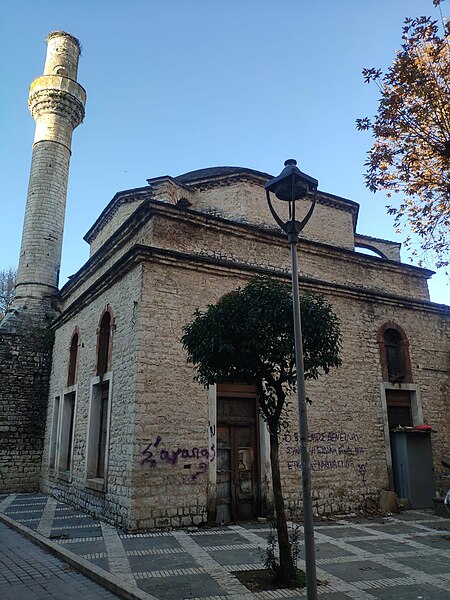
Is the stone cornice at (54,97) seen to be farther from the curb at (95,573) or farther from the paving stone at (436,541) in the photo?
the paving stone at (436,541)

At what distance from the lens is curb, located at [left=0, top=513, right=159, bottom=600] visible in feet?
16.3

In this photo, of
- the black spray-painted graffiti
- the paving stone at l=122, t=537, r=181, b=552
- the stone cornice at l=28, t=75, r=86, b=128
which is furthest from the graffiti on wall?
the stone cornice at l=28, t=75, r=86, b=128

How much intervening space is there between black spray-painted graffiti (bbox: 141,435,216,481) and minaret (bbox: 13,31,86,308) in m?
10.8

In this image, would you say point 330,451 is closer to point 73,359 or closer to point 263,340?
point 263,340

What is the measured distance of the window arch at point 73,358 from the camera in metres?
13.8

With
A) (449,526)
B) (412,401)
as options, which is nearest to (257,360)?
(449,526)

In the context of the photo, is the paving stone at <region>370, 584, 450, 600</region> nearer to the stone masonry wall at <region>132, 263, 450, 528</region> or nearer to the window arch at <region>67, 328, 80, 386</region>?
the stone masonry wall at <region>132, 263, 450, 528</region>

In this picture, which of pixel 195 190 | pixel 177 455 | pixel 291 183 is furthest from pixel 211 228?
pixel 291 183

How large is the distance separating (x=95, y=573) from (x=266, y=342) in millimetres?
3621

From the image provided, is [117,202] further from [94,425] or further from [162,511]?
[162,511]

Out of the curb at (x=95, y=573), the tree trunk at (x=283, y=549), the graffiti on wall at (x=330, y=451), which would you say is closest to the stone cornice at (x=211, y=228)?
the graffiti on wall at (x=330, y=451)

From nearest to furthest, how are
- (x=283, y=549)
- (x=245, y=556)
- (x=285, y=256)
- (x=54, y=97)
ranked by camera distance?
1. (x=283, y=549)
2. (x=245, y=556)
3. (x=285, y=256)
4. (x=54, y=97)

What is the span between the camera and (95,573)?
5672 millimetres

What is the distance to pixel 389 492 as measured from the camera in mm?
11109
